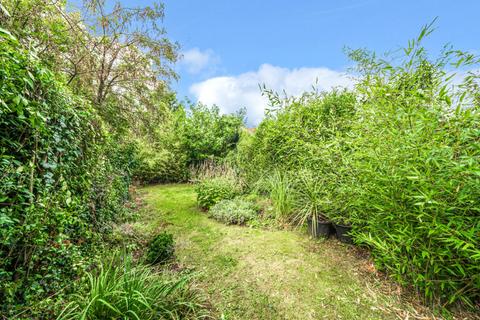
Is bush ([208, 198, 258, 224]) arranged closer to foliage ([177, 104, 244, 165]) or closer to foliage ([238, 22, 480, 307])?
foliage ([238, 22, 480, 307])

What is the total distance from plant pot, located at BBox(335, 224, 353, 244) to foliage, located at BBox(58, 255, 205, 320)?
2.41 m

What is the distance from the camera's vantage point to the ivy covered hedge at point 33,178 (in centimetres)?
126

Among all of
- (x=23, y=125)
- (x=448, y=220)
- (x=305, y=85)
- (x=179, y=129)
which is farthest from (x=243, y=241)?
(x=179, y=129)

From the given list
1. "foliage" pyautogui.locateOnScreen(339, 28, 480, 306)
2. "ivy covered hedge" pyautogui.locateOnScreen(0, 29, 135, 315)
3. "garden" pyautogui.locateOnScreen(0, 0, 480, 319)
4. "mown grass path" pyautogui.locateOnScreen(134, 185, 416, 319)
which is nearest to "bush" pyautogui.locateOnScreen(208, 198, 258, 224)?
"garden" pyautogui.locateOnScreen(0, 0, 480, 319)

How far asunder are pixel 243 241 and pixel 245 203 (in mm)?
1312

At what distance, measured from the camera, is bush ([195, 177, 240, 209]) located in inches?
206

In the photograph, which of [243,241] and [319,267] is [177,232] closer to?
[243,241]

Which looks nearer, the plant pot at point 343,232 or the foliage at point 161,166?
the plant pot at point 343,232

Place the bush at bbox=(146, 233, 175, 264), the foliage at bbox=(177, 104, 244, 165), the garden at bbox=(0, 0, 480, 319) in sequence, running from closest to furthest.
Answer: the garden at bbox=(0, 0, 480, 319)
the bush at bbox=(146, 233, 175, 264)
the foliage at bbox=(177, 104, 244, 165)

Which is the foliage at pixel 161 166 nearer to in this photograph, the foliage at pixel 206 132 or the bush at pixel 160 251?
the foliage at pixel 206 132

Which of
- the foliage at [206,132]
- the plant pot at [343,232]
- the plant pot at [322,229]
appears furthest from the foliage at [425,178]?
the foliage at [206,132]

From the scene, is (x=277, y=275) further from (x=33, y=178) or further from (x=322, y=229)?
(x=33, y=178)

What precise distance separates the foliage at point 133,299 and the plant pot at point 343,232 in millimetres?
2413

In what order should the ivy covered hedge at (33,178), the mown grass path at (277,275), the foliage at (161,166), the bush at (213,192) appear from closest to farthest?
the ivy covered hedge at (33,178) → the mown grass path at (277,275) → the bush at (213,192) → the foliage at (161,166)
